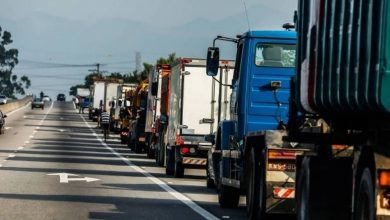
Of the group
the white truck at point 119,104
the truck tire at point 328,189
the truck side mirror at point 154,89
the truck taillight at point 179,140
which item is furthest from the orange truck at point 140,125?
the truck tire at point 328,189

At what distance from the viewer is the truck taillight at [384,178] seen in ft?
34.8

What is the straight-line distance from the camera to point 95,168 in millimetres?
34938

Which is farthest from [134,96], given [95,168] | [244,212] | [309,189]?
[309,189]

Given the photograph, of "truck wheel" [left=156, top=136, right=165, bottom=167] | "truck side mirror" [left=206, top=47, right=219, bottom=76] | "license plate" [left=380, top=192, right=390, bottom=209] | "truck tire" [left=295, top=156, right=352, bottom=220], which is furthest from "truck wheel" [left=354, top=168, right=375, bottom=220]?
"truck wheel" [left=156, top=136, right=165, bottom=167]

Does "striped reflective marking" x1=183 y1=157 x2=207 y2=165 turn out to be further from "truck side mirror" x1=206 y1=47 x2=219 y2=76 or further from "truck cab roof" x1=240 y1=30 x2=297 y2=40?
"truck side mirror" x1=206 y1=47 x2=219 y2=76

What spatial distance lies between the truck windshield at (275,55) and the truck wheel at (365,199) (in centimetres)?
830

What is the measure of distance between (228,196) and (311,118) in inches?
241

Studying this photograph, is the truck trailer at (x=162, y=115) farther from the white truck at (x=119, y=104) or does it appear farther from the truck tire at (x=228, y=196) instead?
the white truck at (x=119, y=104)

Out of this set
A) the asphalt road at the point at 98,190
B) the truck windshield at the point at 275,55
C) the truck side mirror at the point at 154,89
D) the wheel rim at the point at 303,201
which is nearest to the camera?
the wheel rim at the point at 303,201

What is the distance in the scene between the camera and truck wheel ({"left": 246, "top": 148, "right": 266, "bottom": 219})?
1731 centimetres

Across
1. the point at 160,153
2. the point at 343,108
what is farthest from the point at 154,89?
the point at 343,108

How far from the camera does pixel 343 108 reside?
37.9 ft

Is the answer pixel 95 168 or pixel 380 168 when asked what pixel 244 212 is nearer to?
pixel 380 168

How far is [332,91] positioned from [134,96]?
43481 mm
